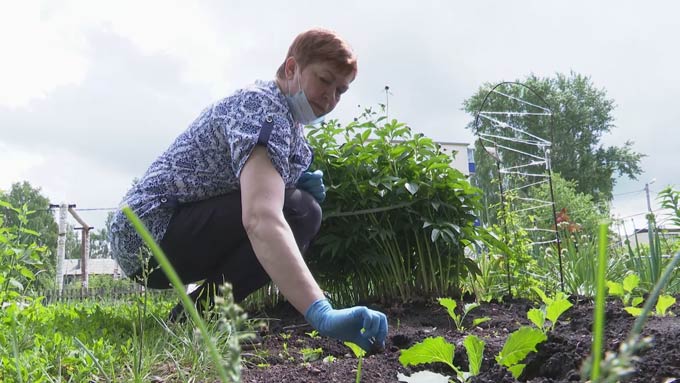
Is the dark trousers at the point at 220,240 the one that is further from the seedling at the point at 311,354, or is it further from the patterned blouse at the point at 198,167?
the seedling at the point at 311,354

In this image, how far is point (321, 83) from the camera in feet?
7.23

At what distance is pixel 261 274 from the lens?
2.61 metres


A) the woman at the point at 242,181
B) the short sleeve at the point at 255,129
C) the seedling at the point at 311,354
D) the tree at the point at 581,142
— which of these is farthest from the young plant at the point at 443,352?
the tree at the point at 581,142

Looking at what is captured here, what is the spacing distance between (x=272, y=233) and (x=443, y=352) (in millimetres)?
545

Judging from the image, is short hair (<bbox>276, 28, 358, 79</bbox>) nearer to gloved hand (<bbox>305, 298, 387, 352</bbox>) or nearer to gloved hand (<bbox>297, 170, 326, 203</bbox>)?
gloved hand (<bbox>297, 170, 326, 203</bbox>)

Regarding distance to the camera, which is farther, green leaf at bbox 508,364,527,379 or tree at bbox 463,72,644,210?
tree at bbox 463,72,644,210

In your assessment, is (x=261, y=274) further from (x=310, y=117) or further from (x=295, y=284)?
(x=295, y=284)

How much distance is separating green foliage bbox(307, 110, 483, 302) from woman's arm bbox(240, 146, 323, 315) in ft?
5.33

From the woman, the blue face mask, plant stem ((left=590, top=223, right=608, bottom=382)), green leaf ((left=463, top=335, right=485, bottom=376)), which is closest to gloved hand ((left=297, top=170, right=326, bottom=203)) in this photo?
the woman

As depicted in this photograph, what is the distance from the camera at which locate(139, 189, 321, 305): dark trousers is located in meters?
2.44

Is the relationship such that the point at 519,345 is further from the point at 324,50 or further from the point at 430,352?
the point at 324,50

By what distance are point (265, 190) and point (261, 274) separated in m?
0.97

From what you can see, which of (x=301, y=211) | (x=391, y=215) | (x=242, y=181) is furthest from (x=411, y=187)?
(x=242, y=181)

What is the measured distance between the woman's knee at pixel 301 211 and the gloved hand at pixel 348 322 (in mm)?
1056
